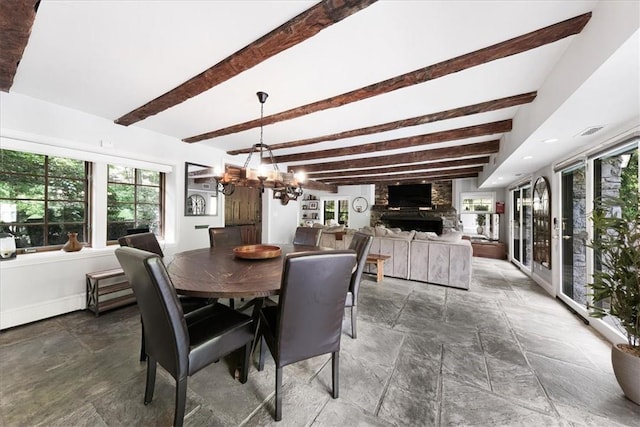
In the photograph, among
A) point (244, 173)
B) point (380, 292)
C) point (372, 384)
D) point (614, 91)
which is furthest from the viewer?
point (380, 292)

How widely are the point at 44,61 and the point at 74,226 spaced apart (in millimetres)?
1994

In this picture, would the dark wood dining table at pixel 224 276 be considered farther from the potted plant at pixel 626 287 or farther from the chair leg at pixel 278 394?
the potted plant at pixel 626 287

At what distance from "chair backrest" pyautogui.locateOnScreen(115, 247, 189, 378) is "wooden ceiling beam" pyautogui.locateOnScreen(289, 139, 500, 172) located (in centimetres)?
422

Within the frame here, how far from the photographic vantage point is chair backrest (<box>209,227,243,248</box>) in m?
3.22

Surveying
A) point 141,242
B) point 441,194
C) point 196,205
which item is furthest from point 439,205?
point 141,242

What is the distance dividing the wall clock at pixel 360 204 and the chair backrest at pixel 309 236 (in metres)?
5.11

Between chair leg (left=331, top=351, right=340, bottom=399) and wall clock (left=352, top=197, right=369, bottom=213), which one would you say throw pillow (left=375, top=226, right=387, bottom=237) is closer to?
chair leg (left=331, top=351, right=340, bottom=399)

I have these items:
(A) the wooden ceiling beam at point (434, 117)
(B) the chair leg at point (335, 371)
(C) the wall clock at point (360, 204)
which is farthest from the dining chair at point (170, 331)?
(C) the wall clock at point (360, 204)

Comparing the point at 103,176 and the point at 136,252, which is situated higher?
the point at 103,176

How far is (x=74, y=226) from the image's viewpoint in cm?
297

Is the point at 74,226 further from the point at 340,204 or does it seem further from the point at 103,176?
the point at 340,204

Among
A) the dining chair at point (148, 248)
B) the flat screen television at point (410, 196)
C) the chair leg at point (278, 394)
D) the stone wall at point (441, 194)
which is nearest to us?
the chair leg at point (278, 394)

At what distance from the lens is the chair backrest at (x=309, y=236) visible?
3.36 metres

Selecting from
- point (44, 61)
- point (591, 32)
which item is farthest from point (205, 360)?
point (591, 32)
